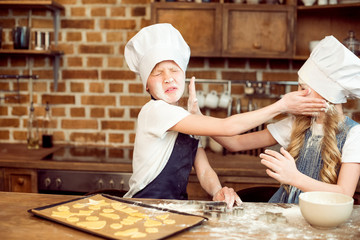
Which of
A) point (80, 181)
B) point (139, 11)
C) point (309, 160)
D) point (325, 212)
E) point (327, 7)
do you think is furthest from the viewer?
point (139, 11)

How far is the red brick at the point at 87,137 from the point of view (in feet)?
9.66

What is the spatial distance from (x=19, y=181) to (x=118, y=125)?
0.78 metres

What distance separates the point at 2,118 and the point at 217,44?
5.29 feet

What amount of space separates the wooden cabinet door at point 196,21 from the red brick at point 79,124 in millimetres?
869

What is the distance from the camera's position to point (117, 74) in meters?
2.89

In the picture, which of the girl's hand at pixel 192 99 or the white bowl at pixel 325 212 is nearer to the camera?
the white bowl at pixel 325 212

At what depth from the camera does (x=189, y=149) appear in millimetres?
1610

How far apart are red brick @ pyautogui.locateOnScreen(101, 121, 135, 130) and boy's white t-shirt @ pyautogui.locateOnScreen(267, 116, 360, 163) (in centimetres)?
140

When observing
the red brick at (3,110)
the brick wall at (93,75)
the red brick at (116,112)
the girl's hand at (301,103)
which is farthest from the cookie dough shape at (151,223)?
the red brick at (3,110)

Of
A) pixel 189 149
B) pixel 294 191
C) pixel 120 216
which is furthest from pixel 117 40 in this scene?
pixel 120 216

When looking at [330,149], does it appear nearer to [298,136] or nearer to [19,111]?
[298,136]

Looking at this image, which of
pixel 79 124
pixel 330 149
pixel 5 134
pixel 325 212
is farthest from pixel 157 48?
pixel 5 134

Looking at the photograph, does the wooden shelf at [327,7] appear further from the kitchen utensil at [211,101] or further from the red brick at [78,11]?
the red brick at [78,11]

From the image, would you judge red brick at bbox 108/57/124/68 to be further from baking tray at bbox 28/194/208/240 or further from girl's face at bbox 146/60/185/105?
baking tray at bbox 28/194/208/240
